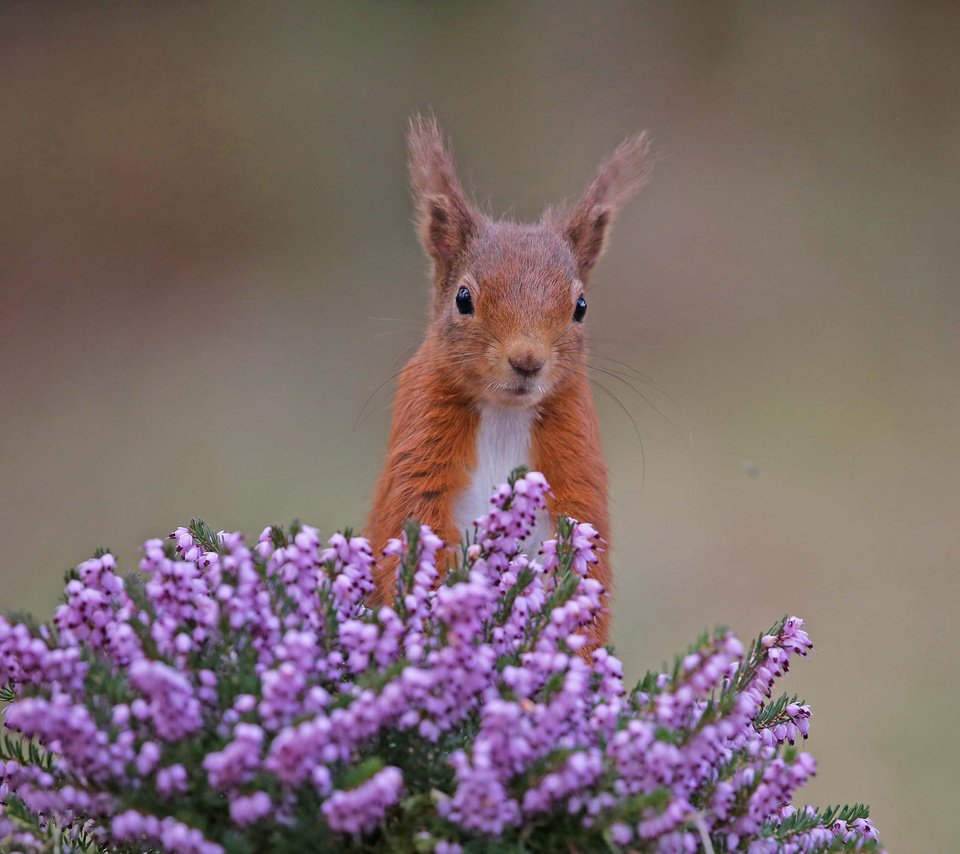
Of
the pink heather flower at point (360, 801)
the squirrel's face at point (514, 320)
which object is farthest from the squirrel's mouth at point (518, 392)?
the pink heather flower at point (360, 801)

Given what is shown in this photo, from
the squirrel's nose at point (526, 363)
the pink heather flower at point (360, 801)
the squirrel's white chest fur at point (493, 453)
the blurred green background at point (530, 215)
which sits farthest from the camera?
the blurred green background at point (530, 215)

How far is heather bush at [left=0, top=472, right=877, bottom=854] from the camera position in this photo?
1.78 feet

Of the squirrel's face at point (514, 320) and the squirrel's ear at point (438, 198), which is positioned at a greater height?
the squirrel's ear at point (438, 198)

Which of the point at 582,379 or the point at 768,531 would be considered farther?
the point at 768,531

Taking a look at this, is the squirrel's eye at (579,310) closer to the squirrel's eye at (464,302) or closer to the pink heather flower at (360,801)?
the squirrel's eye at (464,302)

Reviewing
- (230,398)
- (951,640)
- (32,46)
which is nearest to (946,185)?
(951,640)

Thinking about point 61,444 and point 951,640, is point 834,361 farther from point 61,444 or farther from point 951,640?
point 61,444

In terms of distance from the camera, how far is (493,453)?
112 cm

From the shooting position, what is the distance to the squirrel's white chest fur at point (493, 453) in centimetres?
112

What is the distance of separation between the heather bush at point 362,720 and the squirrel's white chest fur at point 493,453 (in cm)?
43

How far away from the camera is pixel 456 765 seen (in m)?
0.56

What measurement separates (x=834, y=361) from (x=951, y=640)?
68 centimetres

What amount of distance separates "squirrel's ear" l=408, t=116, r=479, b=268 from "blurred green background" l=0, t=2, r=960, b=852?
3.54ft

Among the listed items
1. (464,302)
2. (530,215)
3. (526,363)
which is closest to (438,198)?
(464,302)
